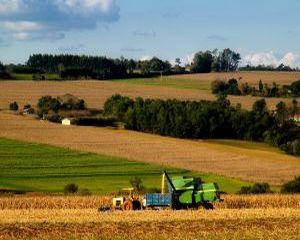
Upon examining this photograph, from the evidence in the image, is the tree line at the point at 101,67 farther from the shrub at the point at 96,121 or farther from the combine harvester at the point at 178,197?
the combine harvester at the point at 178,197

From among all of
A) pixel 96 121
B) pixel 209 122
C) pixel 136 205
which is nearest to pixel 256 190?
pixel 136 205

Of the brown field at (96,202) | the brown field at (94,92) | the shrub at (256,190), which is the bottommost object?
the shrub at (256,190)

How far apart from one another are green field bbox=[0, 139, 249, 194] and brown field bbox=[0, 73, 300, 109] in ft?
118

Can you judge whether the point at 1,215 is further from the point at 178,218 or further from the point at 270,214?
the point at 270,214

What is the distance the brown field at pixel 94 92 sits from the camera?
346 feet

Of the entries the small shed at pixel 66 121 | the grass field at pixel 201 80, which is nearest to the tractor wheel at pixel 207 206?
Answer: the small shed at pixel 66 121

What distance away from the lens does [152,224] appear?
2322 centimetres

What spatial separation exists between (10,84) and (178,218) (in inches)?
3827

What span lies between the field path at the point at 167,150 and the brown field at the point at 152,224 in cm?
2740

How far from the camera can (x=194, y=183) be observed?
29609 mm

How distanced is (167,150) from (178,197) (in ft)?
121

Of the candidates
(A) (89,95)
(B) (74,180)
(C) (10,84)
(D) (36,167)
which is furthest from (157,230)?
(C) (10,84)

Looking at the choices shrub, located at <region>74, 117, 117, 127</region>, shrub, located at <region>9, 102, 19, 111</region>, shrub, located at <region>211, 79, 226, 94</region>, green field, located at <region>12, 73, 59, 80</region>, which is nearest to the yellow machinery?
shrub, located at <region>74, 117, 117, 127</region>

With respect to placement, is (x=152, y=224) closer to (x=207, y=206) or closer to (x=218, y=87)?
(x=207, y=206)
